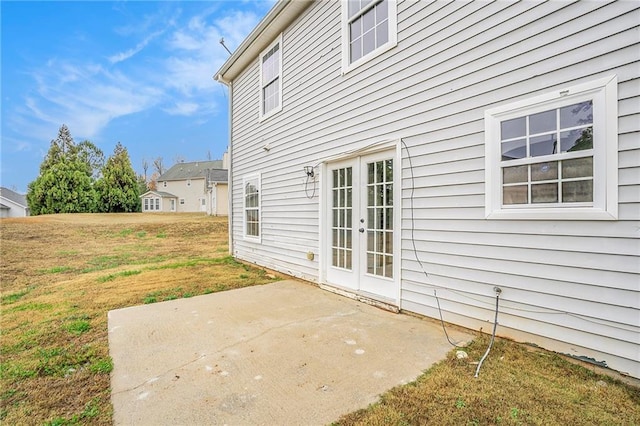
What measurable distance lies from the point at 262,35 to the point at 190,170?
1232 inches

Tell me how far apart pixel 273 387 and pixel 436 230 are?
229 centimetres

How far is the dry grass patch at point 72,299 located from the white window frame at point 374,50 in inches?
156

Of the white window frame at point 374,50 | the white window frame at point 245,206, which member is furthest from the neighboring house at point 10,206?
the white window frame at point 374,50

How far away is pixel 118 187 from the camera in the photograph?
2517 centimetres

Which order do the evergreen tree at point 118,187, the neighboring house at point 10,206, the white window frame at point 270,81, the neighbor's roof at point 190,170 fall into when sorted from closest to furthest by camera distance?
the white window frame at point 270,81
the evergreen tree at point 118,187
the neighboring house at point 10,206
the neighbor's roof at point 190,170

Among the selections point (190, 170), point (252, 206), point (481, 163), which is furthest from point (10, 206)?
point (481, 163)

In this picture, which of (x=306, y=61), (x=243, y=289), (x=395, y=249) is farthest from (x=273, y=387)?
(x=306, y=61)

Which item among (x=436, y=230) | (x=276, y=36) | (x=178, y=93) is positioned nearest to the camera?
(x=436, y=230)

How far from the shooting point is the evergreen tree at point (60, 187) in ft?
73.0

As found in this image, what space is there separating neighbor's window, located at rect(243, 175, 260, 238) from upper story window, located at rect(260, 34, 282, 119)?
1.58 m

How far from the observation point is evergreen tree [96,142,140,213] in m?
24.7

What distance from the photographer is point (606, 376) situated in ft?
7.04

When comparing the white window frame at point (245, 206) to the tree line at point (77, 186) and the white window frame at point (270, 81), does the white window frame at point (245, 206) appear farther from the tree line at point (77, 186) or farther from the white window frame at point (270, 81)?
the tree line at point (77, 186)

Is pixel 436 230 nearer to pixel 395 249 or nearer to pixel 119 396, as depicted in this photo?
pixel 395 249
